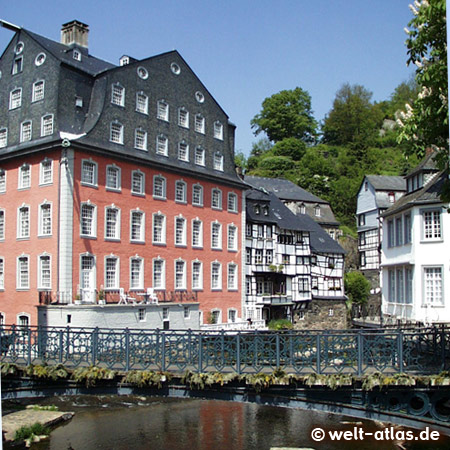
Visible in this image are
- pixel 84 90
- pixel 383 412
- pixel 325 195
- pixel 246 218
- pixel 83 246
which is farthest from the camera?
pixel 325 195

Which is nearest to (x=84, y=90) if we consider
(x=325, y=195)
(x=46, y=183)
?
(x=46, y=183)

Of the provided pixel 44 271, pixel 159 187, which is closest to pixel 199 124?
pixel 159 187

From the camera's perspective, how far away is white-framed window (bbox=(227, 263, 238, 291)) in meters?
45.7

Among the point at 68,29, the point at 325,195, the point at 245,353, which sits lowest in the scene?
the point at 245,353

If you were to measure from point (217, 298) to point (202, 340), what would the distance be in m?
27.8

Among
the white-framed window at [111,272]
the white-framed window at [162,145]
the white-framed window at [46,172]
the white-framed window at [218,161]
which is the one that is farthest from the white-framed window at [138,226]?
the white-framed window at [218,161]

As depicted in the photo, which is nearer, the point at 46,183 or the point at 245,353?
the point at 245,353

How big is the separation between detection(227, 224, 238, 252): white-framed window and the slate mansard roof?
394 centimetres

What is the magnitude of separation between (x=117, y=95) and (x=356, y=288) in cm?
3142

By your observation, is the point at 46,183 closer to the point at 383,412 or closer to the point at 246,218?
→ the point at 246,218

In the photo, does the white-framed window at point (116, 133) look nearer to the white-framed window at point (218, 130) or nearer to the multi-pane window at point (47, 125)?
the multi-pane window at point (47, 125)

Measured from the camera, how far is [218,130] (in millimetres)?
46531

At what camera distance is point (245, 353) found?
50.8 ft
